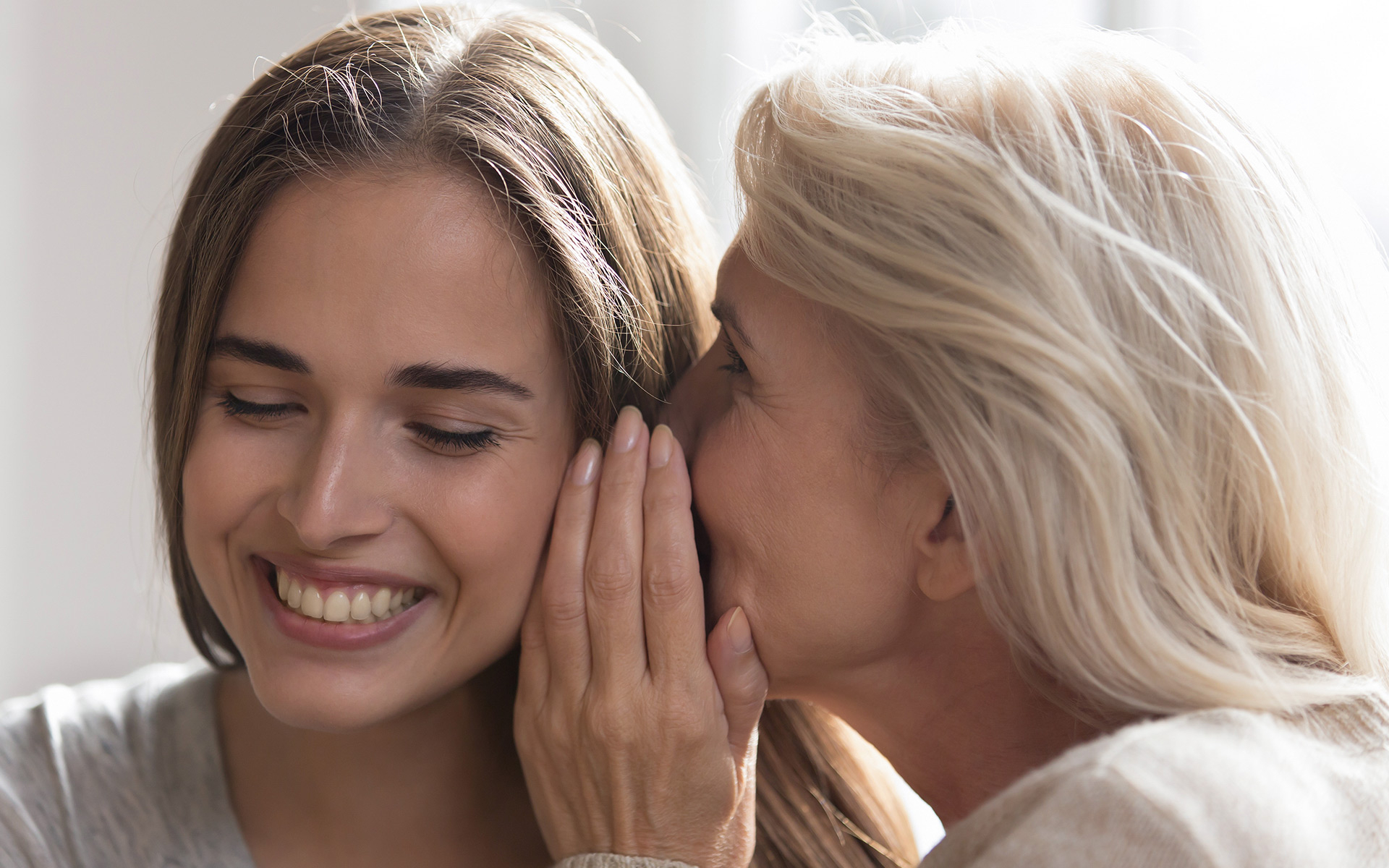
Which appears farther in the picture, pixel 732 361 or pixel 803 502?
pixel 732 361

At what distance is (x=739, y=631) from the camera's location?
1205mm

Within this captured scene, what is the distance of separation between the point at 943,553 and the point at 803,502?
6.1 inches

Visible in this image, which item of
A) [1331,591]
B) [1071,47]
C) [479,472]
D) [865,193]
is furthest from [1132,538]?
[479,472]

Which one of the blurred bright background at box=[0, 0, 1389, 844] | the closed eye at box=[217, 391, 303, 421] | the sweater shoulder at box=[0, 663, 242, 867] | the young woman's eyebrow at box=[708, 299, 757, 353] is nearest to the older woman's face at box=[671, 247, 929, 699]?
the young woman's eyebrow at box=[708, 299, 757, 353]

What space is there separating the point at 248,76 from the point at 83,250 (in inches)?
21.0

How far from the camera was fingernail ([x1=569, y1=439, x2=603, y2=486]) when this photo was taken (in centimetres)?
124

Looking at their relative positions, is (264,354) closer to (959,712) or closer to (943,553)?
(943,553)

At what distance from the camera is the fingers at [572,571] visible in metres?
1.23

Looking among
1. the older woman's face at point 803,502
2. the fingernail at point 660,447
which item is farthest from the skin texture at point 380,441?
the older woman's face at point 803,502

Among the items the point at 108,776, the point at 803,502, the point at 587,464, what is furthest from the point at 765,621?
the point at 108,776

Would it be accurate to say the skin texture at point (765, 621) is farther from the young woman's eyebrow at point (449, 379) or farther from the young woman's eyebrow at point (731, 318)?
the young woman's eyebrow at point (449, 379)

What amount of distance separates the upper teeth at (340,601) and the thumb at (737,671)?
35 centimetres

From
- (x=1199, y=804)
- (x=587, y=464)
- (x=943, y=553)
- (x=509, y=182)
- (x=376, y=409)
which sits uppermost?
(x=509, y=182)

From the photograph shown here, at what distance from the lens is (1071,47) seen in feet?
3.86
